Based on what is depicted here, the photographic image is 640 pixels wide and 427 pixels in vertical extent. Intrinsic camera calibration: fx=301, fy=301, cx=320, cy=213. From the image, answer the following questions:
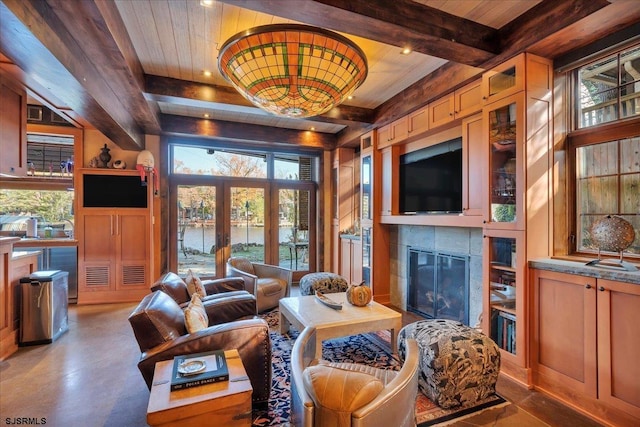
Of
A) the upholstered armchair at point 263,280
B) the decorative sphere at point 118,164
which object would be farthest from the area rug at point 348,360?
the decorative sphere at point 118,164

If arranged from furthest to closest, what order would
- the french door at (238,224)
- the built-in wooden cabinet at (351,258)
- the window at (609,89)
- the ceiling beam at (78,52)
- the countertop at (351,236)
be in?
1. the french door at (238,224)
2. the countertop at (351,236)
3. the built-in wooden cabinet at (351,258)
4. the window at (609,89)
5. the ceiling beam at (78,52)

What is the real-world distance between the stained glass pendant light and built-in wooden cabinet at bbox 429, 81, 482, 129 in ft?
4.31

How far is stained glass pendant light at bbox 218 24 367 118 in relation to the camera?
196 cm

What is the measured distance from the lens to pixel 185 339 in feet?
6.44

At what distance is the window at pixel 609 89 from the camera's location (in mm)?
2193

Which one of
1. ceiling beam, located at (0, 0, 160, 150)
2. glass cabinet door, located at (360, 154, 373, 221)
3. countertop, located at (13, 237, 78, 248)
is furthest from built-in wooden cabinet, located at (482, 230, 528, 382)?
countertop, located at (13, 237, 78, 248)

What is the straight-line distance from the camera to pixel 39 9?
1.89 m

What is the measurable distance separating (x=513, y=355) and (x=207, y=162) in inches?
206

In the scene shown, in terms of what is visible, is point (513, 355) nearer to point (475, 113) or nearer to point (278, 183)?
point (475, 113)

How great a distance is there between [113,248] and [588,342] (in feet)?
18.9

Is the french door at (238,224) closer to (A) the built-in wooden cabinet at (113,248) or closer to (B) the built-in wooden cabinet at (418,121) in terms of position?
(A) the built-in wooden cabinet at (113,248)

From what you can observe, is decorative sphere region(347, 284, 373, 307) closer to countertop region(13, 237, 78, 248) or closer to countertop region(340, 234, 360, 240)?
countertop region(340, 234, 360, 240)

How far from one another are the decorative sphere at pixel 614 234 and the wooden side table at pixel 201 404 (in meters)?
2.54

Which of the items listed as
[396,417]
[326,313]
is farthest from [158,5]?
[396,417]
